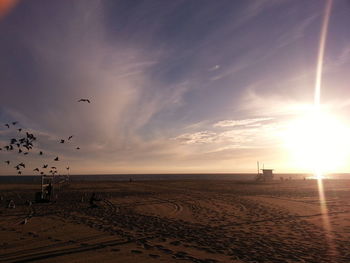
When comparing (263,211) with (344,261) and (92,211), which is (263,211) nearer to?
(344,261)

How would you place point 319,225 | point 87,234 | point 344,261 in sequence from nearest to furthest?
point 344,261 < point 87,234 < point 319,225

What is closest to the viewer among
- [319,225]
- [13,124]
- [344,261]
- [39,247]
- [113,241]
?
[344,261]

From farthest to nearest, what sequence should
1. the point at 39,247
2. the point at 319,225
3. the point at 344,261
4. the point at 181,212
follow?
the point at 181,212 → the point at 319,225 → the point at 39,247 → the point at 344,261

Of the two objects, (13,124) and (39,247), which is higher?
(13,124)

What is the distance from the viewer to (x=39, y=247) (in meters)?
9.45

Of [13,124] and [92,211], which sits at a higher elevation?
[13,124]

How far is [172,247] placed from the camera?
9625 millimetres

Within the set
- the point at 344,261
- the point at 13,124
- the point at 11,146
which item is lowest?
the point at 344,261

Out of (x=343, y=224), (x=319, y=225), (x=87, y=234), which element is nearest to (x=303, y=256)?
(x=319, y=225)

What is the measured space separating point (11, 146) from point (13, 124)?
8.34 ft

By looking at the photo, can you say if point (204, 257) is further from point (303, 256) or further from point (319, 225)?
point (319, 225)

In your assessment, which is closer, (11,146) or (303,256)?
(303,256)

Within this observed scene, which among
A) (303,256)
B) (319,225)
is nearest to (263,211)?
(319,225)

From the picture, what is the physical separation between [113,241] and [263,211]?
1176 centimetres
